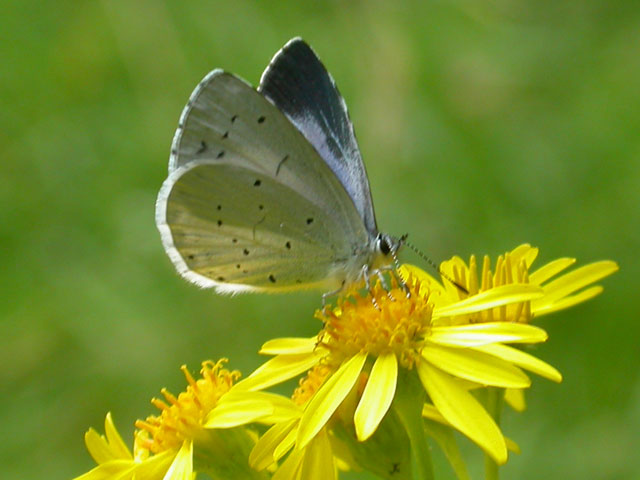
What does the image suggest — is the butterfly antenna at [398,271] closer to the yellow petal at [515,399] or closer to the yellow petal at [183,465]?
the yellow petal at [515,399]

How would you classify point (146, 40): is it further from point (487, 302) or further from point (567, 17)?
point (487, 302)

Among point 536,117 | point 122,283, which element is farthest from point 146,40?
point 536,117

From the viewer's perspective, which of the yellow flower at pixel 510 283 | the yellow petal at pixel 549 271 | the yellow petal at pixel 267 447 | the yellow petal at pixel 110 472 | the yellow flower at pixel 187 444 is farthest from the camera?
the yellow petal at pixel 549 271

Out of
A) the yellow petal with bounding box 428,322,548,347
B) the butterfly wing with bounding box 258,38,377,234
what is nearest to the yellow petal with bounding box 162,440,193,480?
the yellow petal with bounding box 428,322,548,347

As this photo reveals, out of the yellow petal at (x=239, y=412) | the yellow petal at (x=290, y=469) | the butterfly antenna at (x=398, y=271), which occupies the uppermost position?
the butterfly antenna at (x=398, y=271)

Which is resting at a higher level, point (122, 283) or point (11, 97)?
point (11, 97)

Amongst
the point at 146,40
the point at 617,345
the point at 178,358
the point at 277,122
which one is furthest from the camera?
the point at 146,40

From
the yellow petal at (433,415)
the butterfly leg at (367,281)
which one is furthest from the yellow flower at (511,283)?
the yellow petal at (433,415)

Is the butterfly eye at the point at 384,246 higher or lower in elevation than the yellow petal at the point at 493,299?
higher

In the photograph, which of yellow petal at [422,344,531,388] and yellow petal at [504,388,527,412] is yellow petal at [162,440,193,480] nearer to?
yellow petal at [422,344,531,388]
